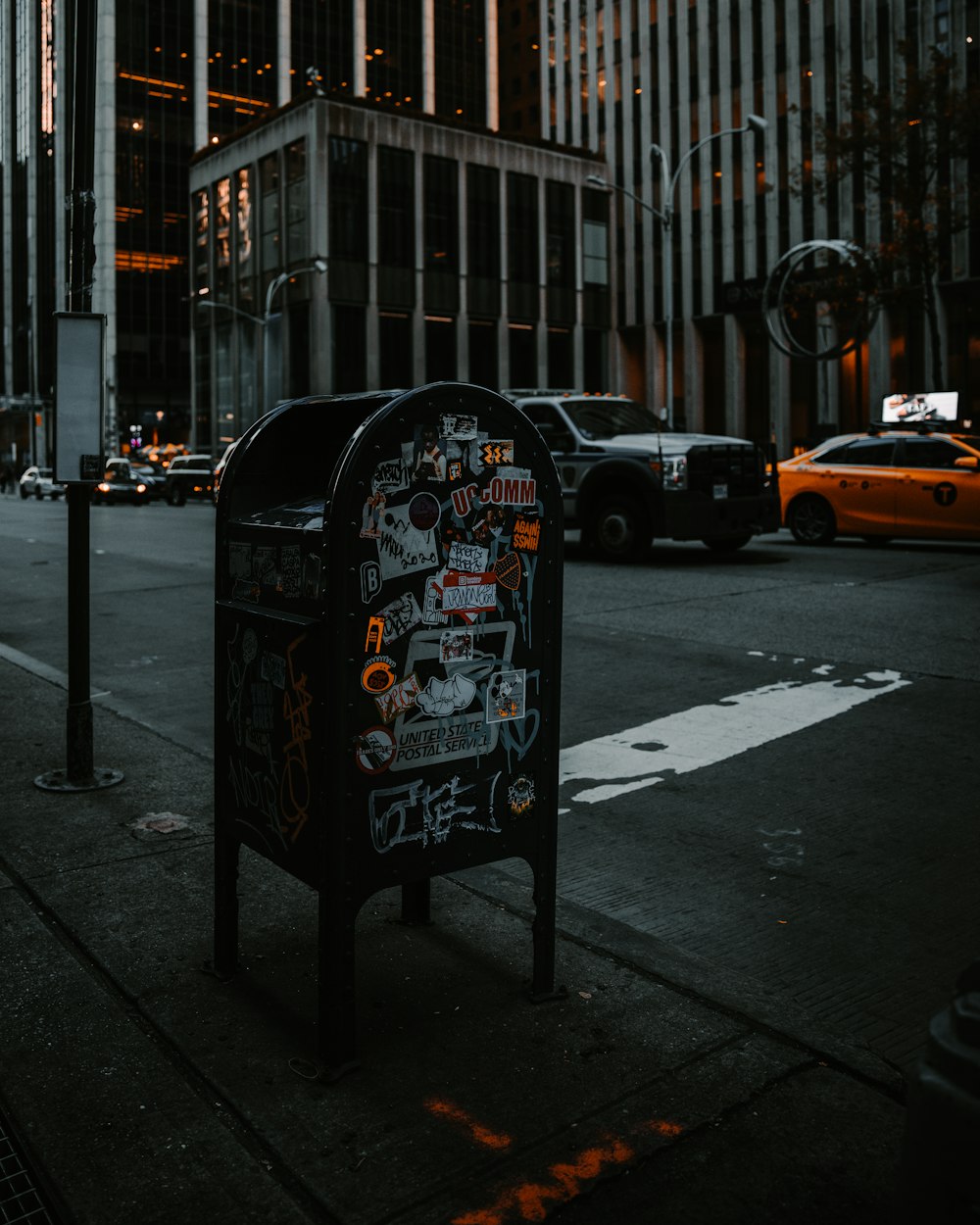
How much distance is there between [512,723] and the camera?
3.36 metres

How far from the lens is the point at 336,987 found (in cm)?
303

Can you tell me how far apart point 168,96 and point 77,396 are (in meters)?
101

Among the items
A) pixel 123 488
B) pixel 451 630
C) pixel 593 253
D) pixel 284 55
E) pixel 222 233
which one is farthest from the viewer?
pixel 284 55

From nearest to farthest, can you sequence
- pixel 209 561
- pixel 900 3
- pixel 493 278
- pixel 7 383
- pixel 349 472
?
pixel 349 472 < pixel 209 561 < pixel 900 3 < pixel 493 278 < pixel 7 383

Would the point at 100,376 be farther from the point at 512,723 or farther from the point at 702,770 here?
the point at 702,770

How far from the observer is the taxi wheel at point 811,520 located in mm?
17922

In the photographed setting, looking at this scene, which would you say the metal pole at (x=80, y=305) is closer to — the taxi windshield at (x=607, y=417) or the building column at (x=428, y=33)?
the taxi windshield at (x=607, y=417)

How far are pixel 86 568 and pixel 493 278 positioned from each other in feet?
195

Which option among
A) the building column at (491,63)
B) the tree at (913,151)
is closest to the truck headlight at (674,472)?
the tree at (913,151)

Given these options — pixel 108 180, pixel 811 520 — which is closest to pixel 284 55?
pixel 108 180

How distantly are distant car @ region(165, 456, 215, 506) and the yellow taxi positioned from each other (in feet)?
107

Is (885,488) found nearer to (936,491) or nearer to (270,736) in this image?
(936,491)

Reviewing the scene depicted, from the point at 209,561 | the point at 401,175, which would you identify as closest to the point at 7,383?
the point at 401,175

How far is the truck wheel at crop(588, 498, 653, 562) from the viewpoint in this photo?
15430 mm
